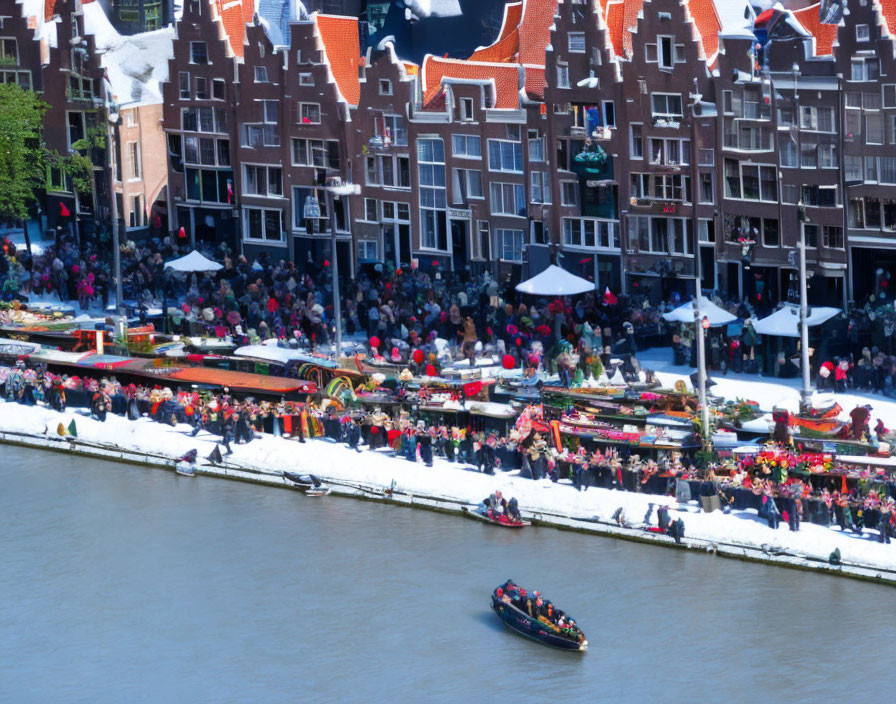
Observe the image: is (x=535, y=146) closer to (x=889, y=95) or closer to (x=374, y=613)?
(x=889, y=95)

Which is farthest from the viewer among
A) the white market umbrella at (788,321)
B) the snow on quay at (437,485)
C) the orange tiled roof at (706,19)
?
the orange tiled roof at (706,19)

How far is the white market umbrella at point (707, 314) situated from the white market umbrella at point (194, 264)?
26677mm

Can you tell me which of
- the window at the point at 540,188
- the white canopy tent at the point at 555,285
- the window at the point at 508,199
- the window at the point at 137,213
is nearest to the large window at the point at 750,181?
the white canopy tent at the point at 555,285

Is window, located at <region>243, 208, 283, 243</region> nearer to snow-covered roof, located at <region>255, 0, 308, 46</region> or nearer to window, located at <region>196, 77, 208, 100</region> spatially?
window, located at <region>196, 77, 208, 100</region>

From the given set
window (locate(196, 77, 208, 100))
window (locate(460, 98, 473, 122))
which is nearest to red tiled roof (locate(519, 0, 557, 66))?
window (locate(460, 98, 473, 122))

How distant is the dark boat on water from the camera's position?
73250 mm

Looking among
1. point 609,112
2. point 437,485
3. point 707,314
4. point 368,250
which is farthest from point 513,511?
point 368,250

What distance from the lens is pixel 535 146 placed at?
377ft

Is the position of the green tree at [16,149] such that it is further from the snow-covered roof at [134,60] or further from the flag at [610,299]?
the flag at [610,299]

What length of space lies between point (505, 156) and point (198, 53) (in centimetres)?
2240

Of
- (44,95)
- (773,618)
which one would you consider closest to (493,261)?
(44,95)

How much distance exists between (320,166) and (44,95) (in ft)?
70.1

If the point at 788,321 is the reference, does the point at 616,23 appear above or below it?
above

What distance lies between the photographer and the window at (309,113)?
406 feet
